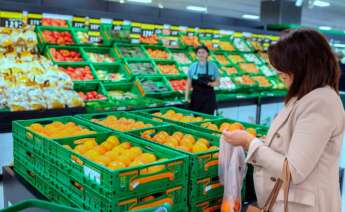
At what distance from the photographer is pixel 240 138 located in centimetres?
180

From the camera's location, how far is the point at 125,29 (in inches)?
261

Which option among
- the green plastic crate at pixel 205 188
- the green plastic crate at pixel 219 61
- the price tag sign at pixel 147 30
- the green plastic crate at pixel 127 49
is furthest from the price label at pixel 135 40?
the green plastic crate at pixel 205 188

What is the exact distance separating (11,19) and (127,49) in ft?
6.94

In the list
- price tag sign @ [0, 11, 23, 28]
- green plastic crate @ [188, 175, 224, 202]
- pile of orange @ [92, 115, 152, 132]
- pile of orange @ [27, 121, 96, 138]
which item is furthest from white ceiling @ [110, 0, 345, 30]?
green plastic crate @ [188, 175, 224, 202]

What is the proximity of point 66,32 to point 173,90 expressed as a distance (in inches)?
78.5

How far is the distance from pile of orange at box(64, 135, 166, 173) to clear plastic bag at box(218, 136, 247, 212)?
1.22 ft

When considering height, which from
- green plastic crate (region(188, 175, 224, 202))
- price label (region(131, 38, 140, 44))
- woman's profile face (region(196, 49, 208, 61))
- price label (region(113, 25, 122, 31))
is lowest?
green plastic crate (region(188, 175, 224, 202))

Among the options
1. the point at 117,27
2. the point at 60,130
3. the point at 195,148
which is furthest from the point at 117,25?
the point at 195,148

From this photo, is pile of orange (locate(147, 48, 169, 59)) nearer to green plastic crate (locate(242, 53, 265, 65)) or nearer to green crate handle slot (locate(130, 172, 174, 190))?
green plastic crate (locate(242, 53, 265, 65))

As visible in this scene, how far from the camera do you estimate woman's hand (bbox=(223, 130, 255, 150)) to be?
1776mm

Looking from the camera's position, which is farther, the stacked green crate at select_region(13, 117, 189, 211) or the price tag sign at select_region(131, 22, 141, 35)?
the price tag sign at select_region(131, 22, 141, 35)

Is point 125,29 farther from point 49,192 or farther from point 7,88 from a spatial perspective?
point 49,192

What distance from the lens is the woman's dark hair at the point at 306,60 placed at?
1.56 meters

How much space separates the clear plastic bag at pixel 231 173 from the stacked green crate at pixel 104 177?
0.22 meters
